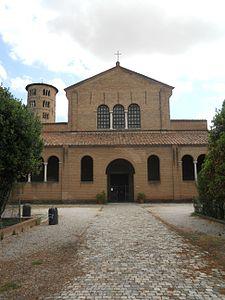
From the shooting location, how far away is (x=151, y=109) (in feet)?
120

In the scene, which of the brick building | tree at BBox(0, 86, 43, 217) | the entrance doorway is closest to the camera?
tree at BBox(0, 86, 43, 217)

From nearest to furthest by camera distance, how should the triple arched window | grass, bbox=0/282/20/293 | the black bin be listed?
grass, bbox=0/282/20/293 < the black bin < the triple arched window

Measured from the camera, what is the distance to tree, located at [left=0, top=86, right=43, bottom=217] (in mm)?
13508

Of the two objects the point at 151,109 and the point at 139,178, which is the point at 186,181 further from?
the point at 151,109

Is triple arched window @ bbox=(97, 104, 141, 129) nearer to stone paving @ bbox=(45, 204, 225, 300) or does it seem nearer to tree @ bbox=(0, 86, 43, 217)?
tree @ bbox=(0, 86, 43, 217)

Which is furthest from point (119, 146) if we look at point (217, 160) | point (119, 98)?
point (217, 160)

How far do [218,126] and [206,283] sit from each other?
8111 millimetres

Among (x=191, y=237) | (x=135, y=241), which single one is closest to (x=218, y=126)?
(x=191, y=237)

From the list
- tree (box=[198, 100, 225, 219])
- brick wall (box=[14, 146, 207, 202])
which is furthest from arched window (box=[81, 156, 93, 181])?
tree (box=[198, 100, 225, 219])

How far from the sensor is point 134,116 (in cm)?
3681

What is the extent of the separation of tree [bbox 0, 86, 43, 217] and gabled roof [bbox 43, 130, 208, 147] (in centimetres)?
1791

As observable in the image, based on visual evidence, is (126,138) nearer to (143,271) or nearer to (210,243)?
(210,243)

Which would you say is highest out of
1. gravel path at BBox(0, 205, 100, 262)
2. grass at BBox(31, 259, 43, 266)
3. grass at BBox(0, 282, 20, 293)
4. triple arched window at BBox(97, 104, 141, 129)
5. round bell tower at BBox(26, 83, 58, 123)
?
round bell tower at BBox(26, 83, 58, 123)

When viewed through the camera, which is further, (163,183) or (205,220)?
(163,183)
